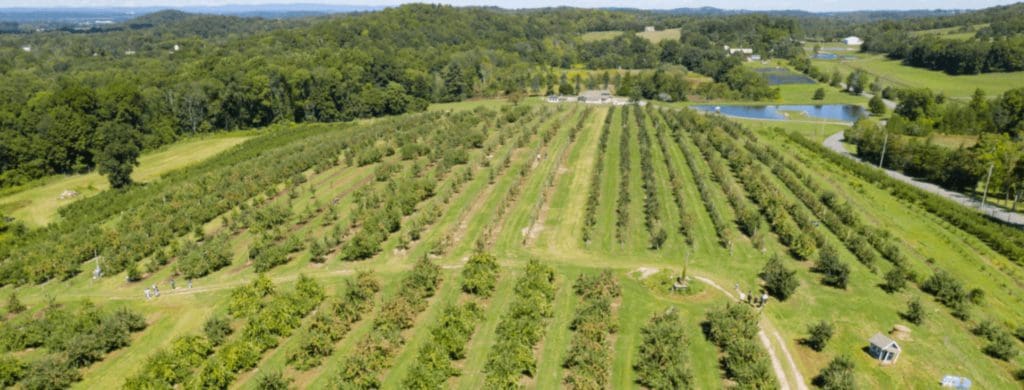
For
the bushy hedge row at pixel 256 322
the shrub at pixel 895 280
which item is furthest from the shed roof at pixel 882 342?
the bushy hedge row at pixel 256 322

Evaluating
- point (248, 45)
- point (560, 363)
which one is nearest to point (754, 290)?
point (560, 363)

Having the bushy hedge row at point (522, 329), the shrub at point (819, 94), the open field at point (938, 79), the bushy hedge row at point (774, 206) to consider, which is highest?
the open field at point (938, 79)

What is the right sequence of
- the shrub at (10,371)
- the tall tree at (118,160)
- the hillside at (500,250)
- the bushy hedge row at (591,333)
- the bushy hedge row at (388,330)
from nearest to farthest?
1. the bushy hedge row at (591,333)
2. the bushy hedge row at (388,330)
3. the shrub at (10,371)
4. the hillside at (500,250)
5. the tall tree at (118,160)

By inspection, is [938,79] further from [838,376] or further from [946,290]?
[838,376]

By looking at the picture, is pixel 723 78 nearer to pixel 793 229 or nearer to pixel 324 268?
pixel 793 229

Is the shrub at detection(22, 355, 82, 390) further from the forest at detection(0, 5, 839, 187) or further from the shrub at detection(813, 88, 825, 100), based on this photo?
the shrub at detection(813, 88, 825, 100)

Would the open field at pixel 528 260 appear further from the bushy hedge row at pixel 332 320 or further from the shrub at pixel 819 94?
the shrub at pixel 819 94

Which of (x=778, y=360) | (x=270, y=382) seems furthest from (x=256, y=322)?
(x=778, y=360)
